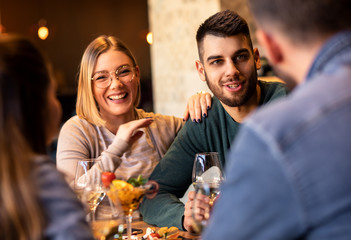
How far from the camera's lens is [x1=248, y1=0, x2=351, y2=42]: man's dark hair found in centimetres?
84

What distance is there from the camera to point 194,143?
2084mm

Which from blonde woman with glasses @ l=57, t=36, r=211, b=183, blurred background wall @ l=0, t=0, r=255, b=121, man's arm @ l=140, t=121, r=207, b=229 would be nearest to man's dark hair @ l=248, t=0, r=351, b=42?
man's arm @ l=140, t=121, r=207, b=229

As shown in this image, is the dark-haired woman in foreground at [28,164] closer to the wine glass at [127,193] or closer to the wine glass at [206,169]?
the wine glass at [127,193]

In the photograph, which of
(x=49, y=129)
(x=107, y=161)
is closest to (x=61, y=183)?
(x=49, y=129)

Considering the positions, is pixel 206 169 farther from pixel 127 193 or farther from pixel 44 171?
pixel 44 171

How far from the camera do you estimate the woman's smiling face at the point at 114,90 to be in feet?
7.39

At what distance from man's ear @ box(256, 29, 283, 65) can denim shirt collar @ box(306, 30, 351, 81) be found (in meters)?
0.10

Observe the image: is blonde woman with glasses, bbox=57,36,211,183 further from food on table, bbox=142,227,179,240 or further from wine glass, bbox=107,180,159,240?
wine glass, bbox=107,180,159,240

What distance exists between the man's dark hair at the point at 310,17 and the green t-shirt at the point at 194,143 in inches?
45.8

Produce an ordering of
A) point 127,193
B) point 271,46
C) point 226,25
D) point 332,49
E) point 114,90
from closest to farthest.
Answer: point 332,49 < point 271,46 < point 127,193 < point 226,25 < point 114,90

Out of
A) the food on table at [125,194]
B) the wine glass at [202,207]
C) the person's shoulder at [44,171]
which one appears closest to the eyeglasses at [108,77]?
the food on table at [125,194]

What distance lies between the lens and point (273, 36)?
909mm

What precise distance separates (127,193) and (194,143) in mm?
823

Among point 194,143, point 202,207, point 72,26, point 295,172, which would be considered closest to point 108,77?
point 194,143
